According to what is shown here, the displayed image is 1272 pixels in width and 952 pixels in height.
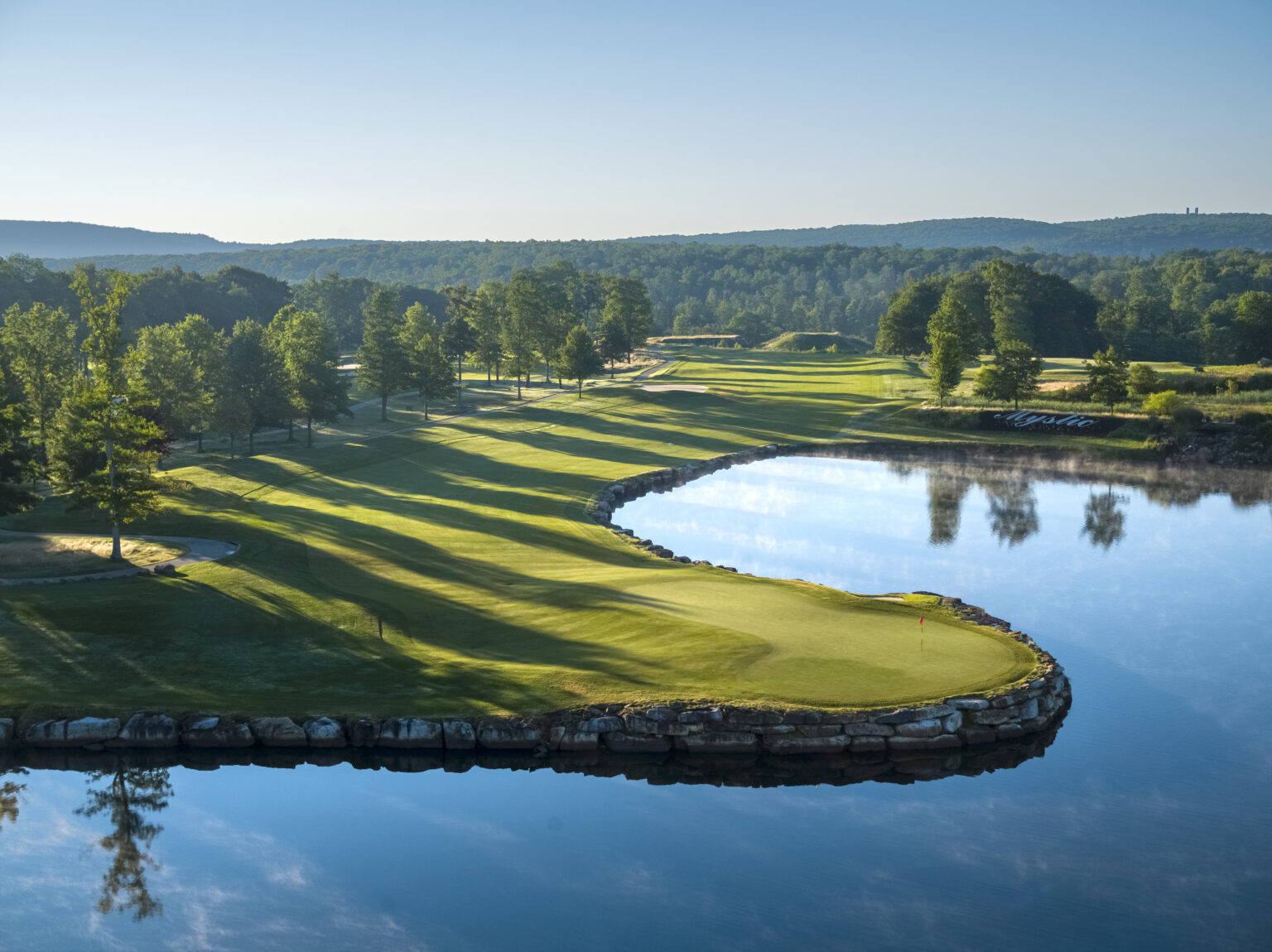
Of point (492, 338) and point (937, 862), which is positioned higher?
point (492, 338)

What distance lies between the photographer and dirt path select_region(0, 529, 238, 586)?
33.7 meters

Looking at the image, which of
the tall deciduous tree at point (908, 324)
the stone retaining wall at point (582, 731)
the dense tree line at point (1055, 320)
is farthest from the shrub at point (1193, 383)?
the stone retaining wall at point (582, 731)

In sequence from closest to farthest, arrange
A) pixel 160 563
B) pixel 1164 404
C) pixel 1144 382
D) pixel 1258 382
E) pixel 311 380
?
1. pixel 160 563
2. pixel 311 380
3. pixel 1164 404
4. pixel 1258 382
5. pixel 1144 382

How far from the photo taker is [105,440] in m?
36.4

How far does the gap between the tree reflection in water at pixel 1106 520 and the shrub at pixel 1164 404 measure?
66.3 ft

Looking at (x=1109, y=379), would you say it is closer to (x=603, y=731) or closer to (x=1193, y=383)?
(x=1193, y=383)

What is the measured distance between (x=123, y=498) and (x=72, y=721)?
13.0 meters

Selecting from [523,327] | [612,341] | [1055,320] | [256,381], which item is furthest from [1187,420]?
[256,381]

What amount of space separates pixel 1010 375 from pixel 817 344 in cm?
7548

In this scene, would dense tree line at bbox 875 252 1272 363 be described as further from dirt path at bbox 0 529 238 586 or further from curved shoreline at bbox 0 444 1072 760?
curved shoreline at bbox 0 444 1072 760

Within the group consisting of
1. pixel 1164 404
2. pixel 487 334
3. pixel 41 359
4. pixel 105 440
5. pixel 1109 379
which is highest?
pixel 487 334

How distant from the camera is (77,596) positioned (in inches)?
1258

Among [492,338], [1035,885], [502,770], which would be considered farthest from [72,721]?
[492,338]

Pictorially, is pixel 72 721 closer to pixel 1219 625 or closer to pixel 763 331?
pixel 1219 625
